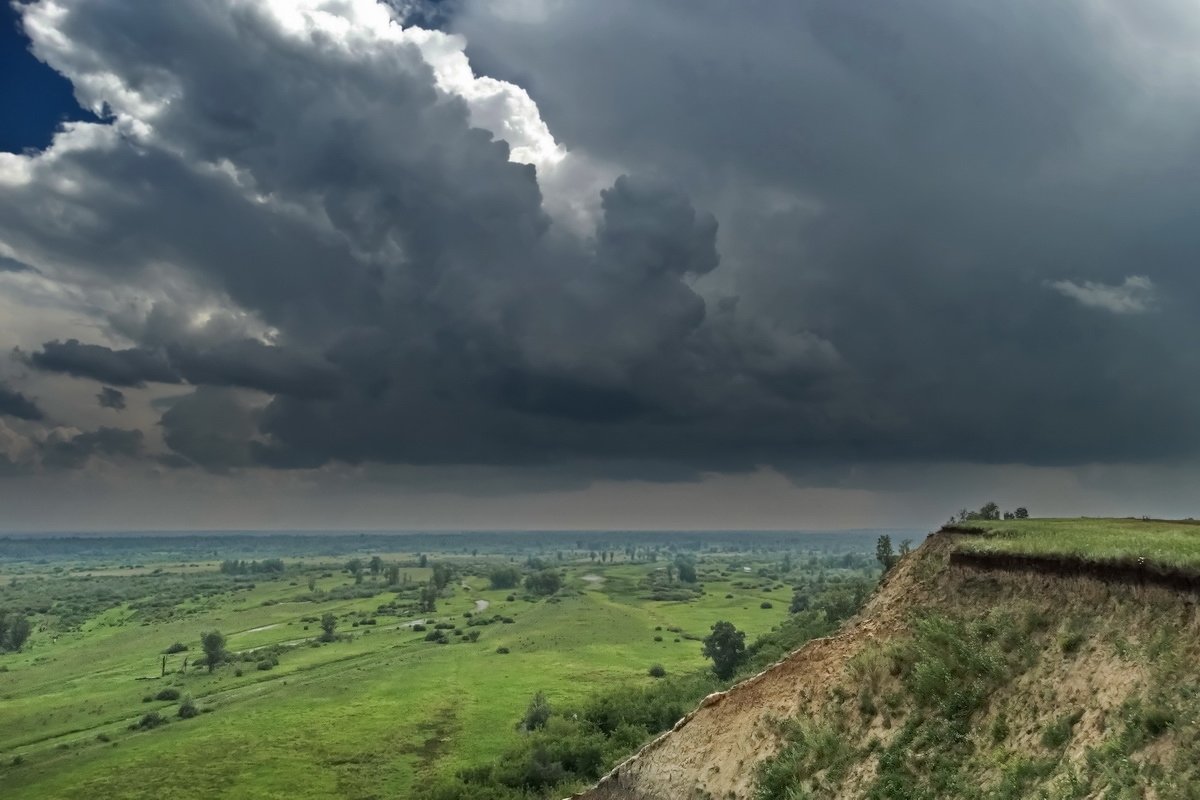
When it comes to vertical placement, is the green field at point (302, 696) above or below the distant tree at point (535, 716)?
below

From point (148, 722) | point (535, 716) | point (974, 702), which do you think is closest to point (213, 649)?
point (148, 722)

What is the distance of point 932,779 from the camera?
19.0 m

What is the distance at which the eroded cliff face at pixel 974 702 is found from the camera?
54.2ft

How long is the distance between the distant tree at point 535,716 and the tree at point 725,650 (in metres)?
25.7

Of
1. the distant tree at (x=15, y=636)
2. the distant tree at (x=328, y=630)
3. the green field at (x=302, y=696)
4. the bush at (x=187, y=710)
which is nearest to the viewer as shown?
the green field at (x=302, y=696)

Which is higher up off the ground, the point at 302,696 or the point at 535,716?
the point at 535,716

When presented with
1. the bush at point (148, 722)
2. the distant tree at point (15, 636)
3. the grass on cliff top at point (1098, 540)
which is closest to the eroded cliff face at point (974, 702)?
the grass on cliff top at point (1098, 540)

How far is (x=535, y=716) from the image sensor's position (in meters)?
88.0

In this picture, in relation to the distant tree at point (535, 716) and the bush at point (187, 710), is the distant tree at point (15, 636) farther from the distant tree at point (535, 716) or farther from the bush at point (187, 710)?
the distant tree at point (535, 716)

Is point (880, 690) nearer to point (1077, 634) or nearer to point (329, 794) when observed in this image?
point (1077, 634)

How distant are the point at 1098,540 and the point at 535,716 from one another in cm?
7735

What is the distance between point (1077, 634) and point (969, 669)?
3052 millimetres

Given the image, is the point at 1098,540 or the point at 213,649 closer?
the point at 1098,540

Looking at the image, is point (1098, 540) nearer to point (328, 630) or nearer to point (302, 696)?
point (302, 696)
